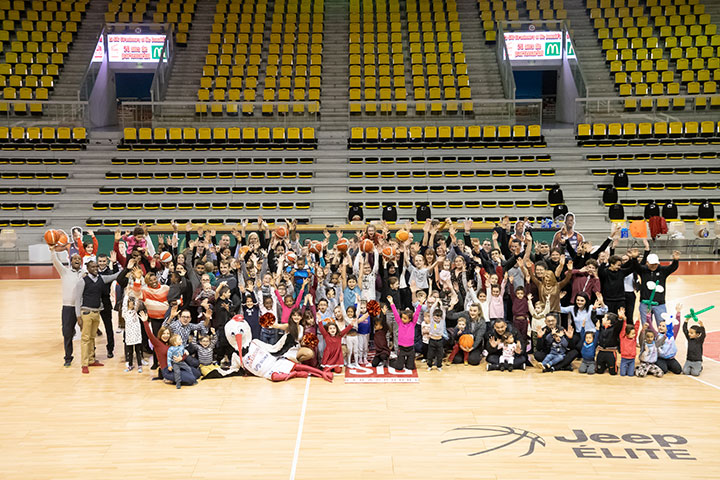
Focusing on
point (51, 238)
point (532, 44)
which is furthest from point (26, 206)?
point (532, 44)

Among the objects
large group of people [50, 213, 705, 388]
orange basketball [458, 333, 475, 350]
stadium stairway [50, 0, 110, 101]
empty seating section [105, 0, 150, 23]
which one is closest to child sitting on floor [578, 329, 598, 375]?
large group of people [50, 213, 705, 388]

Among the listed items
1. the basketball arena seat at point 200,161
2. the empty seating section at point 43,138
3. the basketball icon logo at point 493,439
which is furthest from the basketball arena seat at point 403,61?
the basketball icon logo at point 493,439

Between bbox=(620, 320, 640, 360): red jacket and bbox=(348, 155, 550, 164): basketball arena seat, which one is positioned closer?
bbox=(620, 320, 640, 360): red jacket

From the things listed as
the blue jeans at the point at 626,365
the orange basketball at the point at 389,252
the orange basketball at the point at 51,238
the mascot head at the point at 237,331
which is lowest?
the blue jeans at the point at 626,365

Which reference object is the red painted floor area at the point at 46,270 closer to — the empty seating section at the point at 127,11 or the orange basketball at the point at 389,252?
the orange basketball at the point at 389,252

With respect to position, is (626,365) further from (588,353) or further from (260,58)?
(260,58)

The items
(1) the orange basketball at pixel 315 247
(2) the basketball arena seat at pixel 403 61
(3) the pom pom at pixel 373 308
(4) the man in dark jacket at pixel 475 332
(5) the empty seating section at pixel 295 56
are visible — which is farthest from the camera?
(5) the empty seating section at pixel 295 56

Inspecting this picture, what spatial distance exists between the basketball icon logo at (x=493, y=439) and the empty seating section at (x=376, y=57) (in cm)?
1925

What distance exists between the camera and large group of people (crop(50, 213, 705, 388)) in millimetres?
12055

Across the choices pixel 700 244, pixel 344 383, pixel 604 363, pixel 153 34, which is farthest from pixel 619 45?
pixel 344 383

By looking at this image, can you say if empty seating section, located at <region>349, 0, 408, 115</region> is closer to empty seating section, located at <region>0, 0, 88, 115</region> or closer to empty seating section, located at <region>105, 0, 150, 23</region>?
empty seating section, located at <region>105, 0, 150, 23</region>

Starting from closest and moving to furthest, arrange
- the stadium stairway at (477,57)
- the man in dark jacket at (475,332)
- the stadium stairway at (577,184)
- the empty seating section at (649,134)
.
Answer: the man in dark jacket at (475,332) < the stadium stairway at (577,184) < the empty seating section at (649,134) < the stadium stairway at (477,57)

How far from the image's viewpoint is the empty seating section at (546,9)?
104 ft

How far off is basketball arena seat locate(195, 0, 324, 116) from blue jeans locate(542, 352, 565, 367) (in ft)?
56.4
